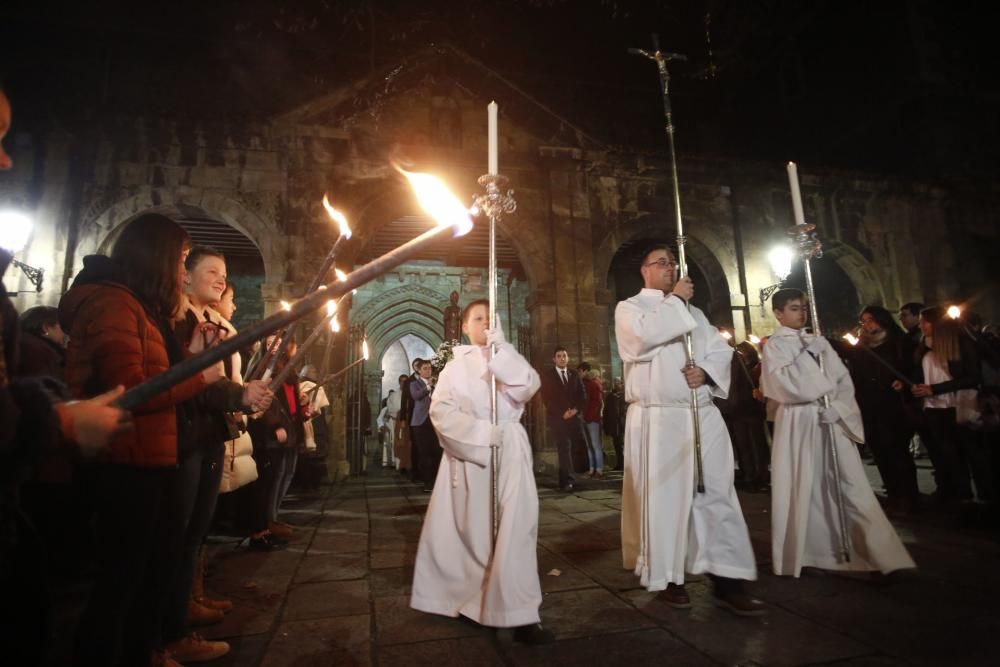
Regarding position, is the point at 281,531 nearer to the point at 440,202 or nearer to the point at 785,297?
the point at 440,202

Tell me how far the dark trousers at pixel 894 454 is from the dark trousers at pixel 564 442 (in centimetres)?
385

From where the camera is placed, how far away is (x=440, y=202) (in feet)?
6.03

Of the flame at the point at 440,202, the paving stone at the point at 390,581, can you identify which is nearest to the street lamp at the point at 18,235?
the paving stone at the point at 390,581

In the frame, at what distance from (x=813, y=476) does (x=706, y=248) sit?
882 centimetres

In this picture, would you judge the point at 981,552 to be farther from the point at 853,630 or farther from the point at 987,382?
the point at 853,630

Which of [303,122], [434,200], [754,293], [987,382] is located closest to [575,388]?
[987,382]

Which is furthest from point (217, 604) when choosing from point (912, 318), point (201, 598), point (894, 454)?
point (912, 318)

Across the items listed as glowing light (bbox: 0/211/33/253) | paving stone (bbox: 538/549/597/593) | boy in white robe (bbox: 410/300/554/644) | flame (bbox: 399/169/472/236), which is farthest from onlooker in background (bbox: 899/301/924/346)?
glowing light (bbox: 0/211/33/253)

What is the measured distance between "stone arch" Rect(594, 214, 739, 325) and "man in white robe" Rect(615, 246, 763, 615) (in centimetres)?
786

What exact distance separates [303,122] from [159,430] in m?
9.76

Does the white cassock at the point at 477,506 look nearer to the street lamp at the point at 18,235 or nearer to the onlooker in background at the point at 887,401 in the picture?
the onlooker in background at the point at 887,401

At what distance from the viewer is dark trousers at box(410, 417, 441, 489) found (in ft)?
27.2

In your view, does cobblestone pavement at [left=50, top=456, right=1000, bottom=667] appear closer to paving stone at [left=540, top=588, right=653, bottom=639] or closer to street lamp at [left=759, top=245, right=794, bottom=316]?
paving stone at [left=540, top=588, right=653, bottom=639]

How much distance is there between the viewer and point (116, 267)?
74.3 inches
